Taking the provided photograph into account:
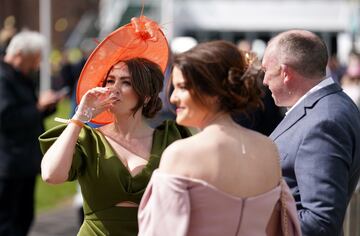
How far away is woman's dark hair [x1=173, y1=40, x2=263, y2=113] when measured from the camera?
303 centimetres

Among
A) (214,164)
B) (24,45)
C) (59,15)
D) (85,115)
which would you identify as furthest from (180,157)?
(59,15)

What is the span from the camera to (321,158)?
3680 mm

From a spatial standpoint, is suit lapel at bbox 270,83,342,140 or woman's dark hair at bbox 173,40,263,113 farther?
suit lapel at bbox 270,83,342,140

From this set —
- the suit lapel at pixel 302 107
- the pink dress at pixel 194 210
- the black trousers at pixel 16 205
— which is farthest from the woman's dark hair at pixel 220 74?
the black trousers at pixel 16 205

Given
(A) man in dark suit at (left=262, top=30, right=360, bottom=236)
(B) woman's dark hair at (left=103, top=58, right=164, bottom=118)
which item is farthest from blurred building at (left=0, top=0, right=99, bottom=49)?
(A) man in dark suit at (left=262, top=30, right=360, bottom=236)

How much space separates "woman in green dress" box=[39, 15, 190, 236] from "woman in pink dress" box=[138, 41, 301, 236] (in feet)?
2.54

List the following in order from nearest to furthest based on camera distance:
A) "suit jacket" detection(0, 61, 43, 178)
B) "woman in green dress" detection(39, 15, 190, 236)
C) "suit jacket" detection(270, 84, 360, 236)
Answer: "suit jacket" detection(270, 84, 360, 236)
"woman in green dress" detection(39, 15, 190, 236)
"suit jacket" detection(0, 61, 43, 178)

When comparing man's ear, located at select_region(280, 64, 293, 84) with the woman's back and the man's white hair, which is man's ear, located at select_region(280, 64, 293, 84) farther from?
the man's white hair

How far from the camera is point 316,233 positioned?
367 centimetres

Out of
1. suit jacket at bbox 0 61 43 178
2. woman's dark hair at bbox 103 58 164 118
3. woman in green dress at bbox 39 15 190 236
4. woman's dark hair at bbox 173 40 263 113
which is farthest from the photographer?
suit jacket at bbox 0 61 43 178

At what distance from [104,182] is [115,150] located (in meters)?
0.17

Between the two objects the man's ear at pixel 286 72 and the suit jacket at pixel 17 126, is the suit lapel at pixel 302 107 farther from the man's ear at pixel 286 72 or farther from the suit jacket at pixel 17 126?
the suit jacket at pixel 17 126

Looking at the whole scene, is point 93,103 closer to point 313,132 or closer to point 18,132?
point 313,132

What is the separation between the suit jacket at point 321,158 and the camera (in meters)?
3.66
